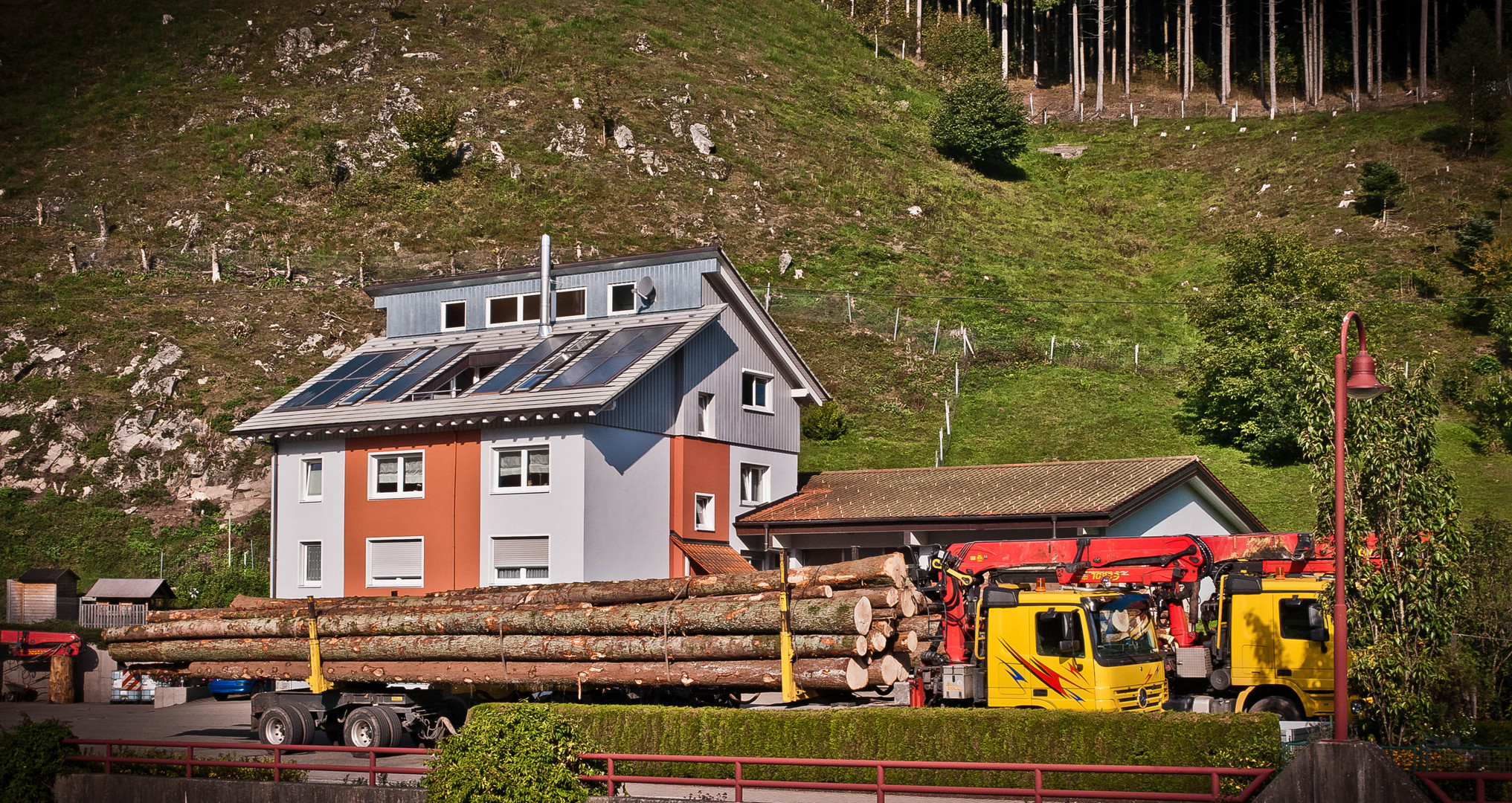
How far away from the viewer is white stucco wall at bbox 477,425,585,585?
3034cm

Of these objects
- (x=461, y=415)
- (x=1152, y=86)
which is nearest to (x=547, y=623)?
(x=461, y=415)

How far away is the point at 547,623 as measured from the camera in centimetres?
2089

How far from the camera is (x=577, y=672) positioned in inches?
806

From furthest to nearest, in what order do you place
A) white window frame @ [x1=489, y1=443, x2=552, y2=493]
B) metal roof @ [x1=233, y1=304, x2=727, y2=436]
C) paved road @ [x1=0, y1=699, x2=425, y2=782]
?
white window frame @ [x1=489, y1=443, x2=552, y2=493] → metal roof @ [x1=233, y1=304, x2=727, y2=436] → paved road @ [x1=0, y1=699, x2=425, y2=782]

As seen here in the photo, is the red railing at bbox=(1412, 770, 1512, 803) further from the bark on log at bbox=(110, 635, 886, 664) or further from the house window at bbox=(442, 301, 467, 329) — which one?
the house window at bbox=(442, 301, 467, 329)

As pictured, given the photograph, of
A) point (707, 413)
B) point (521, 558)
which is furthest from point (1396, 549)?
point (707, 413)

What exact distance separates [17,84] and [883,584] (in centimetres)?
9349

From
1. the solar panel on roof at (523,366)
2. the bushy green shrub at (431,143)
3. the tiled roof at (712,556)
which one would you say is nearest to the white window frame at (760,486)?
the tiled roof at (712,556)

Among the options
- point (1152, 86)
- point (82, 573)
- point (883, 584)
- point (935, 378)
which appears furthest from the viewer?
point (1152, 86)

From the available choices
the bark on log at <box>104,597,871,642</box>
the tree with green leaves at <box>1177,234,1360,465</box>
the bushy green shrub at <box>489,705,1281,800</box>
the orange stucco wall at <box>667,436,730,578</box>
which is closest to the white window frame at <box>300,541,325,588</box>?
the bark on log at <box>104,597,871,642</box>

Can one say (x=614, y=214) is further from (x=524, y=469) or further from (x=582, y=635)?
(x=582, y=635)

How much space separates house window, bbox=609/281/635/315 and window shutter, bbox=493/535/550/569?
8.42m

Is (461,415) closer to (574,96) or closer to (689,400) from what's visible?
(689,400)

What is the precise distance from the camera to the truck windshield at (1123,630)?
19906mm
